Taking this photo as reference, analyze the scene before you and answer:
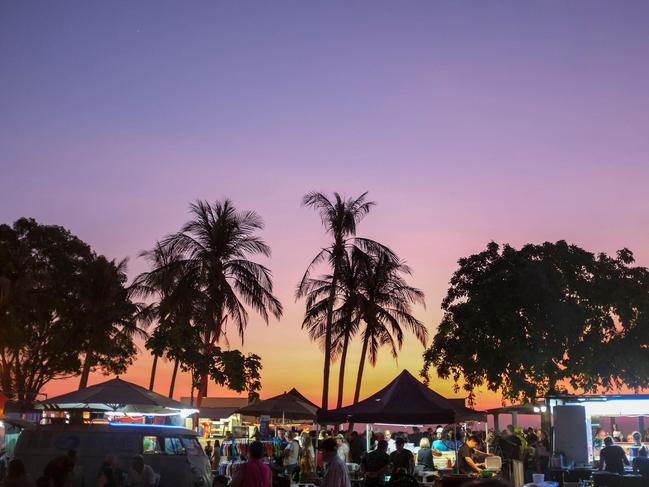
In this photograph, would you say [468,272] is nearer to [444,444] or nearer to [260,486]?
[444,444]

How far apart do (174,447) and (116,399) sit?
6279 millimetres

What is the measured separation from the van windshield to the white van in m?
0.02

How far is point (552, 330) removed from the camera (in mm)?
33344

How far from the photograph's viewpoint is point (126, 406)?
21969mm

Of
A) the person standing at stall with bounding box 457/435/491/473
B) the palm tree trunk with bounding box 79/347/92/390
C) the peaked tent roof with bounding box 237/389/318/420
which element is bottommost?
the person standing at stall with bounding box 457/435/491/473

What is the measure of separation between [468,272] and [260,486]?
28.1 meters

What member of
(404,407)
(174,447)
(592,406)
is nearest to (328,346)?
(404,407)

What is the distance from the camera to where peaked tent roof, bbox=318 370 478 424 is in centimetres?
1800

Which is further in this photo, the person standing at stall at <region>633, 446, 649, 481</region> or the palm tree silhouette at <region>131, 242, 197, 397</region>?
the palm tree silhouette at <region>131, 242, 197, 397</region>

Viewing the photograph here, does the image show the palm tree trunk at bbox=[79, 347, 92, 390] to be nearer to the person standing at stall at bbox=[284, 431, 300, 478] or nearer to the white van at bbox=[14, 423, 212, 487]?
the person standing at stall at bbox=[284, 431, 300, 478]

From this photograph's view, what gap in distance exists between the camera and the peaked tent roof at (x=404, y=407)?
18.0 m

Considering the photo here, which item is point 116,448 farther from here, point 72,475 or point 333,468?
point 333,468

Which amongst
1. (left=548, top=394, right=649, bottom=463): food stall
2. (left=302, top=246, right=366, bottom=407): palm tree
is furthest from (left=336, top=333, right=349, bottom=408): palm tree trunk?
(left=548, top=394, right=649, bottom=463): food stall

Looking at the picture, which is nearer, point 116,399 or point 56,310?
point 116,399
